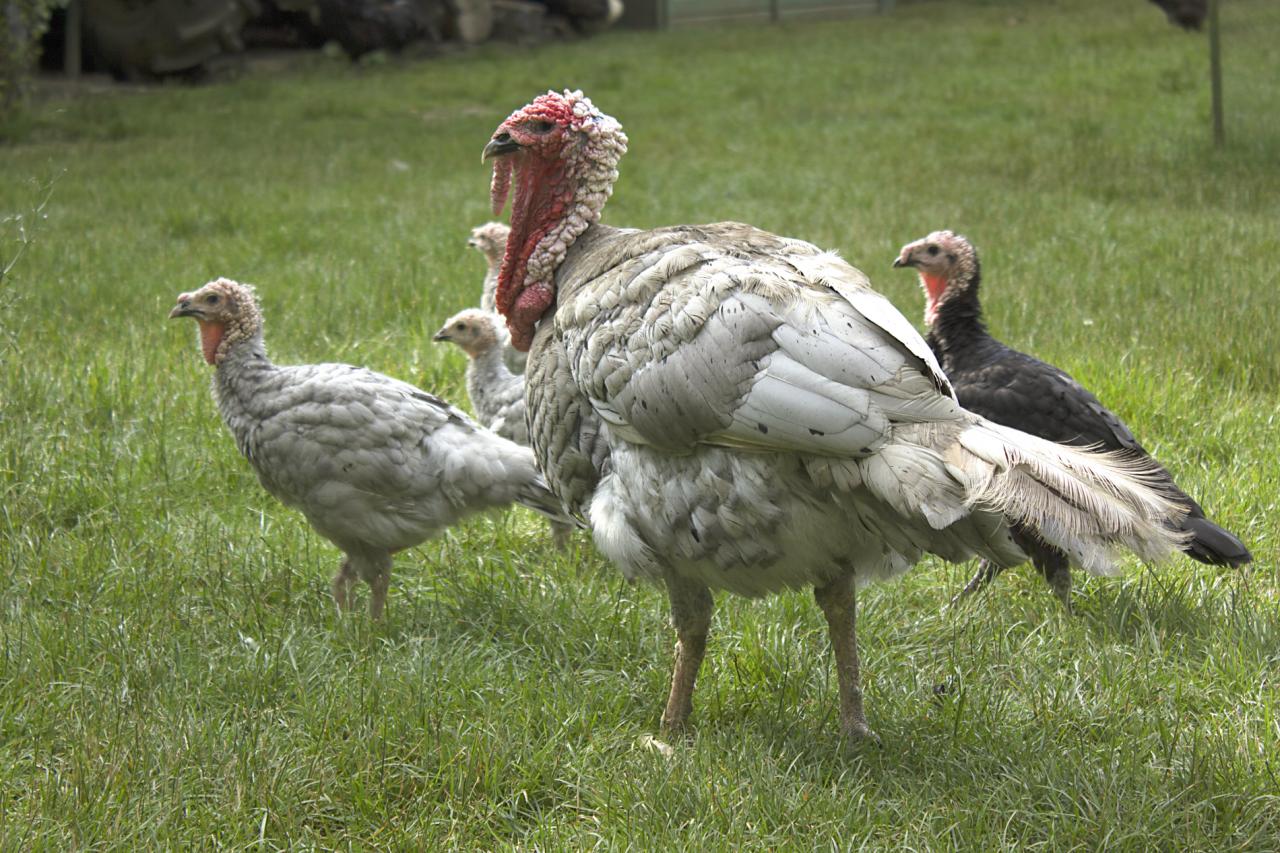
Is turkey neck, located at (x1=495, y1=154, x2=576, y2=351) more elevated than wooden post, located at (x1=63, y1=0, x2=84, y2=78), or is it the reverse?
wooden post, located at (x1=63, y1=0, x2=84, y2=78)

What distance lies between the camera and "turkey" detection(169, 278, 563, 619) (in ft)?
15.1

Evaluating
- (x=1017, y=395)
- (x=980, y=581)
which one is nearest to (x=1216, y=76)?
(x=1017, y=395)

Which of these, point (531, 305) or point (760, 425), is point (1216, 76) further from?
point (760, 425)

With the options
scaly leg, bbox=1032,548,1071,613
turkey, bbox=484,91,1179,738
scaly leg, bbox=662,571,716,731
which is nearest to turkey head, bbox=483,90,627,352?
turkey, bbox=484,91,1179,738

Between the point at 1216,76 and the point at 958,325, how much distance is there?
23.4 feet

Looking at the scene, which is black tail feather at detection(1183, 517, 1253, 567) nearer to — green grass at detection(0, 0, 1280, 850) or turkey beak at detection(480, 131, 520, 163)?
green grass at detection(0, 0, 1280, 850)

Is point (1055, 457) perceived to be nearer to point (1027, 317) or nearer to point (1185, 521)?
point (1185, 521)

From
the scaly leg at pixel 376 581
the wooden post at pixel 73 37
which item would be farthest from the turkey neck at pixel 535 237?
the wooden post at pixel 73 37

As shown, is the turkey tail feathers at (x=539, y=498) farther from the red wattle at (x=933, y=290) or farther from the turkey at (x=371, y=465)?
the red wattle at (x=933, y=290)

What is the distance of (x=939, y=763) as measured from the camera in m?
3.44

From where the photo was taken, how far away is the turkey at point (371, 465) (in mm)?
4590

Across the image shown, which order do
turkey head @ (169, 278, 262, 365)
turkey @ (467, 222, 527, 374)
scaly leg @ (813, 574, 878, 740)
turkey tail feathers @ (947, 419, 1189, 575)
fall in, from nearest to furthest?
turkey tail feathers @ (947, 419, 1189, 575) < scaly leg @ (813, 574, 878, 740) < turkey head @ (169, 278, 262, 365) < turkey @ (467, 222, 527, 374)

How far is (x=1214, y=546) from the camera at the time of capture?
13.0 feet

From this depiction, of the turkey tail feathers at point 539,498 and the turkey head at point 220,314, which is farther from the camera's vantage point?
the turkey head at point 220,314
